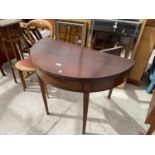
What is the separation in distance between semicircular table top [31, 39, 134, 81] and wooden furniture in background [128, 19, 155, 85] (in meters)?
0.77

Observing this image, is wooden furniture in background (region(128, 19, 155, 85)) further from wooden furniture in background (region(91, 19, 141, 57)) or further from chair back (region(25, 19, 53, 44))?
chair back (region(25, 19, 53, 44))

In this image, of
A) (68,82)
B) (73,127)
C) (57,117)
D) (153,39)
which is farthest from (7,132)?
(153,39)

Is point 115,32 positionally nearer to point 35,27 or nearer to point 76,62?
point 76,62

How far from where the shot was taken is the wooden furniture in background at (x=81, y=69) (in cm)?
93

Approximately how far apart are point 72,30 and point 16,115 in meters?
1.28

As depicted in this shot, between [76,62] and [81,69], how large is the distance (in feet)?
0.37

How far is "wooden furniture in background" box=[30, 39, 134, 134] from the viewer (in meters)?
0.93

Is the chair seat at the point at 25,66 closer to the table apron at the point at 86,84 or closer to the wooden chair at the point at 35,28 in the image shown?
the wooden chair at the point at 35,28

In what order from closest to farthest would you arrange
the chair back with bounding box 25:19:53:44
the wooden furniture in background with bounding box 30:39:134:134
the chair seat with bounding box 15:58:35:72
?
the wooden furniture in background with bounding box 30:39:134:134, the chair seat with bounding box 15:58:35:72, the chair back with bounding box 25:19:53:44

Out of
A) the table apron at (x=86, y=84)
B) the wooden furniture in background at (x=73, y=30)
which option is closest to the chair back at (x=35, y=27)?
the wooden furniture in background at (x=73, y=30)

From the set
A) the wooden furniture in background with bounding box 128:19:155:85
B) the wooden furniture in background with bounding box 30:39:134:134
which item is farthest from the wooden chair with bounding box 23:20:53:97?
the wooden furniture in background with bounding box 128:19:155:85
